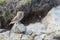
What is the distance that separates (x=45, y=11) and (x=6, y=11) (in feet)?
2.86

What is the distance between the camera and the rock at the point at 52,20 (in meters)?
3.69

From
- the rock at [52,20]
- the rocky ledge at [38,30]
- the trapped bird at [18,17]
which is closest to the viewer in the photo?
the rocky ledge at [38,30]

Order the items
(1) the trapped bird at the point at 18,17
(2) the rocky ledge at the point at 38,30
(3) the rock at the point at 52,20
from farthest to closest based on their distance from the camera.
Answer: (1) the trapped bird at the point at 18,17 < (3) the rock at the point at 52,20 < (2) the rocky ledge at the point at 38,30

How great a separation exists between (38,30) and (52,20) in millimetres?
341

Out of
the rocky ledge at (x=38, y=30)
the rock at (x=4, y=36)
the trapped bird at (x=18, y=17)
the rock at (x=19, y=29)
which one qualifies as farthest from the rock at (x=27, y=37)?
the trapped bird at (x=18, y=17)

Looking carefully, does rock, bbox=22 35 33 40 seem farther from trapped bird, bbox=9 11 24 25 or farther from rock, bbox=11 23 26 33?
trapped bird, bbox=9 11 24 25

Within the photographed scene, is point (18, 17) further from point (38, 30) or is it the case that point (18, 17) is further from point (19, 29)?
point (38, 30)

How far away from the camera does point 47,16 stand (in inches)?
160

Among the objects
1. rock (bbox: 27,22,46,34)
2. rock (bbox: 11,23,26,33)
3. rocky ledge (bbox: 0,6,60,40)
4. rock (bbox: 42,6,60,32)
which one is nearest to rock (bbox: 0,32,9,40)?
rocky ledge (bbox: 0,6,60,40)

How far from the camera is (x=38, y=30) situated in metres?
3.88

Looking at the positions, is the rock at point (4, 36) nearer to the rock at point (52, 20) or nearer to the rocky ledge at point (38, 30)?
the rocky ledge at point (38, 30)

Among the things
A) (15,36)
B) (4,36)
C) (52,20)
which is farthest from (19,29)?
(52,20)

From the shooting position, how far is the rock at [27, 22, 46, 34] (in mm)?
3823

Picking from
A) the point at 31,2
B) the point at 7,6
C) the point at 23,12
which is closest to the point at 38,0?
the point at 31,2
